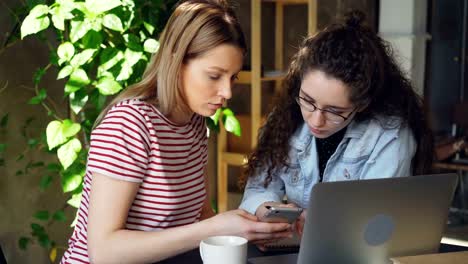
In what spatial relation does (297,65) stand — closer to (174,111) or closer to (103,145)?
(174,111)

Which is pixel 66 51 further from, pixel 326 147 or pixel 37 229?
pixel 326 147

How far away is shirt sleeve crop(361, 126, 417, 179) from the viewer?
1.92 metres

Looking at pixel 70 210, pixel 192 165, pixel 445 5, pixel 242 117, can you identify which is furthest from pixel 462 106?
pixel 192 165

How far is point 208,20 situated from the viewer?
168 centimetres

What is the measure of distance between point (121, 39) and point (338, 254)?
148 cm

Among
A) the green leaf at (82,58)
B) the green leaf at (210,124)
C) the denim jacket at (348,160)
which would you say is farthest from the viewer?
the green leaf at (210,124)

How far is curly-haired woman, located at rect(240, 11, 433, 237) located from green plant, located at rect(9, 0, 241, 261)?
638 mm

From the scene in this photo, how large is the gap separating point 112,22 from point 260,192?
32.9 inches

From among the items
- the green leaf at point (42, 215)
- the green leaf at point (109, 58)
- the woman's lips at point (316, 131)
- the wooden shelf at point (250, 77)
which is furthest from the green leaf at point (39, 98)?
the wooden shelf at point (250, 77)

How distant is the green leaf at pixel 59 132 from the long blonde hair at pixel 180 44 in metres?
0.78

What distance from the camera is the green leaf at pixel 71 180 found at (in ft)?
8.18

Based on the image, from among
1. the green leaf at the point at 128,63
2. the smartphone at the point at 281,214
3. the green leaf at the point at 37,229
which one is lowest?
the green leaf at the point at 37,229

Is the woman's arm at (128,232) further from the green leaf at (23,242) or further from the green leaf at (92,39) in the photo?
the green leaf at (23,242)

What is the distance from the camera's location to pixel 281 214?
1.57m
